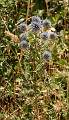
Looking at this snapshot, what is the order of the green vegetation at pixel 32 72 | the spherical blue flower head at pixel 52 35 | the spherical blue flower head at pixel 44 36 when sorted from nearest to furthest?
the green vegetation at pixel 32 72 → the spherical blue flower head at pixel 44 36 → the spherical blue flower head at pixel 52 35

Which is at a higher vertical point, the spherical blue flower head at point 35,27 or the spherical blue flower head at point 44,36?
the spherical blue flower head at point 35,27

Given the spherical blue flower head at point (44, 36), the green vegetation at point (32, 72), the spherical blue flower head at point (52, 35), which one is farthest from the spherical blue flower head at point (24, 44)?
the spherical blue flower head at point (52, 35)

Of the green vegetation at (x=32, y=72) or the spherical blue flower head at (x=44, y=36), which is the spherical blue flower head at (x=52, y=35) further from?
the spherical blue flower head at (x=44, y=36)

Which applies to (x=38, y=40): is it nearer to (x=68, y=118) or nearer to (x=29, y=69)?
(x=29, y=69)

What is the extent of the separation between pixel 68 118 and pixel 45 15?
113 centimetres

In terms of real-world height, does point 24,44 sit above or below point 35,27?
below

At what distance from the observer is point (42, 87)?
241cm

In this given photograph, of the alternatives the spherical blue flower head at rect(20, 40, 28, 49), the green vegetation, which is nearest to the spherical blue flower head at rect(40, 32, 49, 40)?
the green vegetation

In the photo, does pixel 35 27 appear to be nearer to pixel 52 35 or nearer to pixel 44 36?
pixel 44 36

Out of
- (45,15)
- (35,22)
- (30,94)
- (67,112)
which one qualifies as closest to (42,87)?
(30,94)

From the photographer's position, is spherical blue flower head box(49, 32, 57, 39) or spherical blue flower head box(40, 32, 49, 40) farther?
spherical blue flower head box(49, 32, 57, 39)

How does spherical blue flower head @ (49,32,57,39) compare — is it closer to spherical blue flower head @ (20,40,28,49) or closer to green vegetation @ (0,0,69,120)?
green vegetation @ (0,0,69,120)

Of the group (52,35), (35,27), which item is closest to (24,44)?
(35,27)

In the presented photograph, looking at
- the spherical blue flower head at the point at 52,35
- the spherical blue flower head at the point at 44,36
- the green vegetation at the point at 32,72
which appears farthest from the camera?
the spherical blue flower head at the point at 52,35
